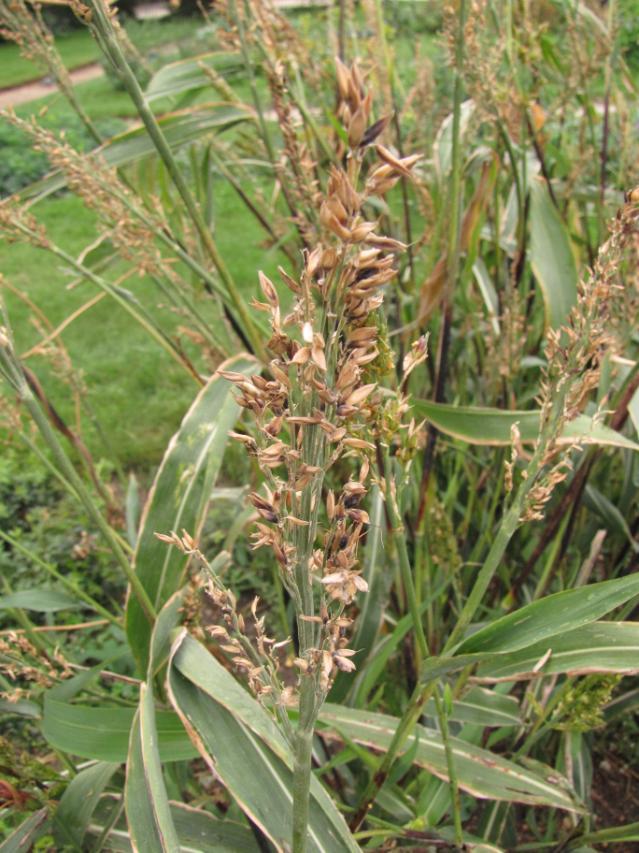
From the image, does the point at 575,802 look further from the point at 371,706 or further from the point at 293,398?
the point at 293,398

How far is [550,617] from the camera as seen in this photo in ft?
2.58

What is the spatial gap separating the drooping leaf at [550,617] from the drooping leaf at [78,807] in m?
0.53

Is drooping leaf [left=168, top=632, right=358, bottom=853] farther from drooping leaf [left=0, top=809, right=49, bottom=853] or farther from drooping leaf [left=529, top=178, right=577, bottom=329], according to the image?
drooping leaf [left=529, top=178, right=577, bottom=329]

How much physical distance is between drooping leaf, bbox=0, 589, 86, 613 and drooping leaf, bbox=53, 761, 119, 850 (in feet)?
0.88

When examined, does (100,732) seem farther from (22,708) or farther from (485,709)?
(485,709)

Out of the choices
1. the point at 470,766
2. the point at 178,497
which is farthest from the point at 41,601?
the point at 470,766

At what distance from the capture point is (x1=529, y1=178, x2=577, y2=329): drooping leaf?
55.5 inches

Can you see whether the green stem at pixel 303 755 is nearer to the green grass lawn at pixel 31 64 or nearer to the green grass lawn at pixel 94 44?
the green grass lawn at pixel 31 64

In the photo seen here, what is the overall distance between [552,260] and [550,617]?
2.88 feet

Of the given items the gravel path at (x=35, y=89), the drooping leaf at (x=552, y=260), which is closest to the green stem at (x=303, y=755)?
the drooping leaf at (x=552, y=260)

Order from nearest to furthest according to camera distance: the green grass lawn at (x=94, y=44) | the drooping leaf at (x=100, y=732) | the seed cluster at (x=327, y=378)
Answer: the seed cluster at (x=327, y=378), the drooping leaf at (x=100, y=732), the green grass lawn at (x=94, y=44)

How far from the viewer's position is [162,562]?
1.05 m

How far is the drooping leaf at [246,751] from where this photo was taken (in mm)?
798

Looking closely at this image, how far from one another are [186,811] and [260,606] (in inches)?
45.4
